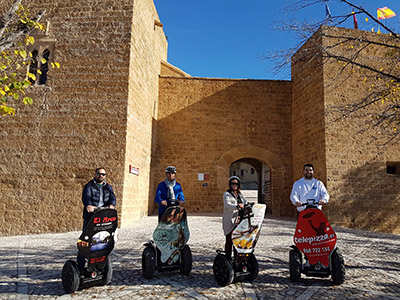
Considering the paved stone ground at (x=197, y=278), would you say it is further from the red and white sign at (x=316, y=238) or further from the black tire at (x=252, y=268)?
the red and white sign at (x=316, y=238)

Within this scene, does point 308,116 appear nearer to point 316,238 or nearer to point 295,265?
point 316,238

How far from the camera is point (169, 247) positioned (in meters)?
3.79

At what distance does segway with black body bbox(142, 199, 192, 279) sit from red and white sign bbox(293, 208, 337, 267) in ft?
4.91

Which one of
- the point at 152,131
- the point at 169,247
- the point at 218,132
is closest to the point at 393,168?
the point at 218,132

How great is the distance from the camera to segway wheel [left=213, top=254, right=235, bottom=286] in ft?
11.1

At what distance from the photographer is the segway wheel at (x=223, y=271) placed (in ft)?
11.1

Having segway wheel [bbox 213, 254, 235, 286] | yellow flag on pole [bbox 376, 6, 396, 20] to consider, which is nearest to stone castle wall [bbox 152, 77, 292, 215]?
yellow flag on pole [bbox 376, 6, 396, 20]

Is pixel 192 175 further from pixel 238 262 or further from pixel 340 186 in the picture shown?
pixel 238 262

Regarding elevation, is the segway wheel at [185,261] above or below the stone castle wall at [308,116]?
below

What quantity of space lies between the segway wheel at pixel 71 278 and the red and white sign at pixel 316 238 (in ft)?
8.66

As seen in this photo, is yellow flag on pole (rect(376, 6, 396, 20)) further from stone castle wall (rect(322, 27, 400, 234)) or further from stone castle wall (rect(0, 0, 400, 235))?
stone castle wall (rect(0, 0, 400, 235))

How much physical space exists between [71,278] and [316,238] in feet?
9.40

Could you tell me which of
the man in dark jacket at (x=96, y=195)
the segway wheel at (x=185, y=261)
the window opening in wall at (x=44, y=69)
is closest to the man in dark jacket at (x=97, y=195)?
the man in dark jacket at (x=96, y=195)

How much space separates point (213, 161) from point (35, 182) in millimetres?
6674
